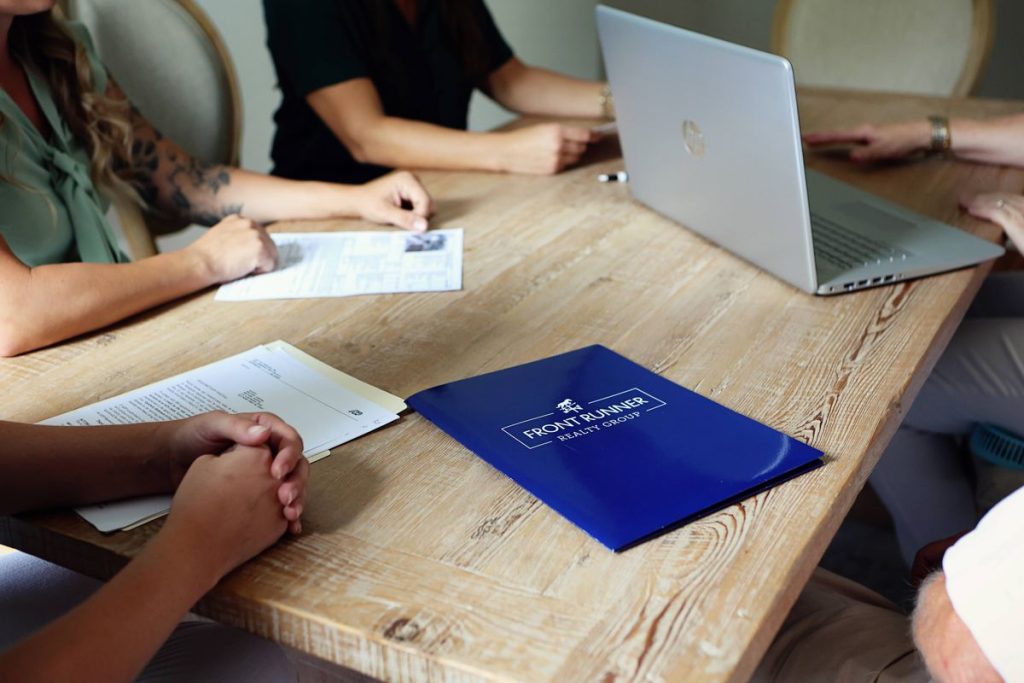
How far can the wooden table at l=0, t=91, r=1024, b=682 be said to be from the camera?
2.26ft

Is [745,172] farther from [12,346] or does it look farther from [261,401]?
[12,346]

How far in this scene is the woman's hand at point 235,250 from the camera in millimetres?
1282

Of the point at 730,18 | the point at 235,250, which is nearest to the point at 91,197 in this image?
the point at 235,250

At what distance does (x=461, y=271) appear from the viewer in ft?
4.32

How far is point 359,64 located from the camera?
180cm

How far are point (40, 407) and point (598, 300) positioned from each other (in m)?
0.62

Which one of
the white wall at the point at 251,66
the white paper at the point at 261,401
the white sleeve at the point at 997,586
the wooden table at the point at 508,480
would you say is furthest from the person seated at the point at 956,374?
the white wall at the point at 251,66

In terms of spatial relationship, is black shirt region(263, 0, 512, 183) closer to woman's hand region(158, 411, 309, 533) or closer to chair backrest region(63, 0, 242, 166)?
chair backrest region(63, 0, 242, 166)

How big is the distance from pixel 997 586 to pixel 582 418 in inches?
14.7

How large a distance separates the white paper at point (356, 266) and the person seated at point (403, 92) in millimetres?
328

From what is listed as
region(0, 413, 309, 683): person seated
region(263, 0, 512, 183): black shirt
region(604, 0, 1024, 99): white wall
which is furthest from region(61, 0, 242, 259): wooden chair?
region(604, 0, 1024, 99): white wall

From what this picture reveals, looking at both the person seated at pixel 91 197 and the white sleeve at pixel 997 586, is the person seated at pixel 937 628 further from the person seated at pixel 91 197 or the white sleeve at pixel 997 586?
the person seated at pixel 91 197

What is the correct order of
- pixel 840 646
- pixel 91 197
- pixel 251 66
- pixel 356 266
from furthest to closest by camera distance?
Answer: pixel 251 66, pixel 91 197, pixel 356 266, pixel 840 646

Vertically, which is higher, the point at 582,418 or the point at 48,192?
the point at 48,192
